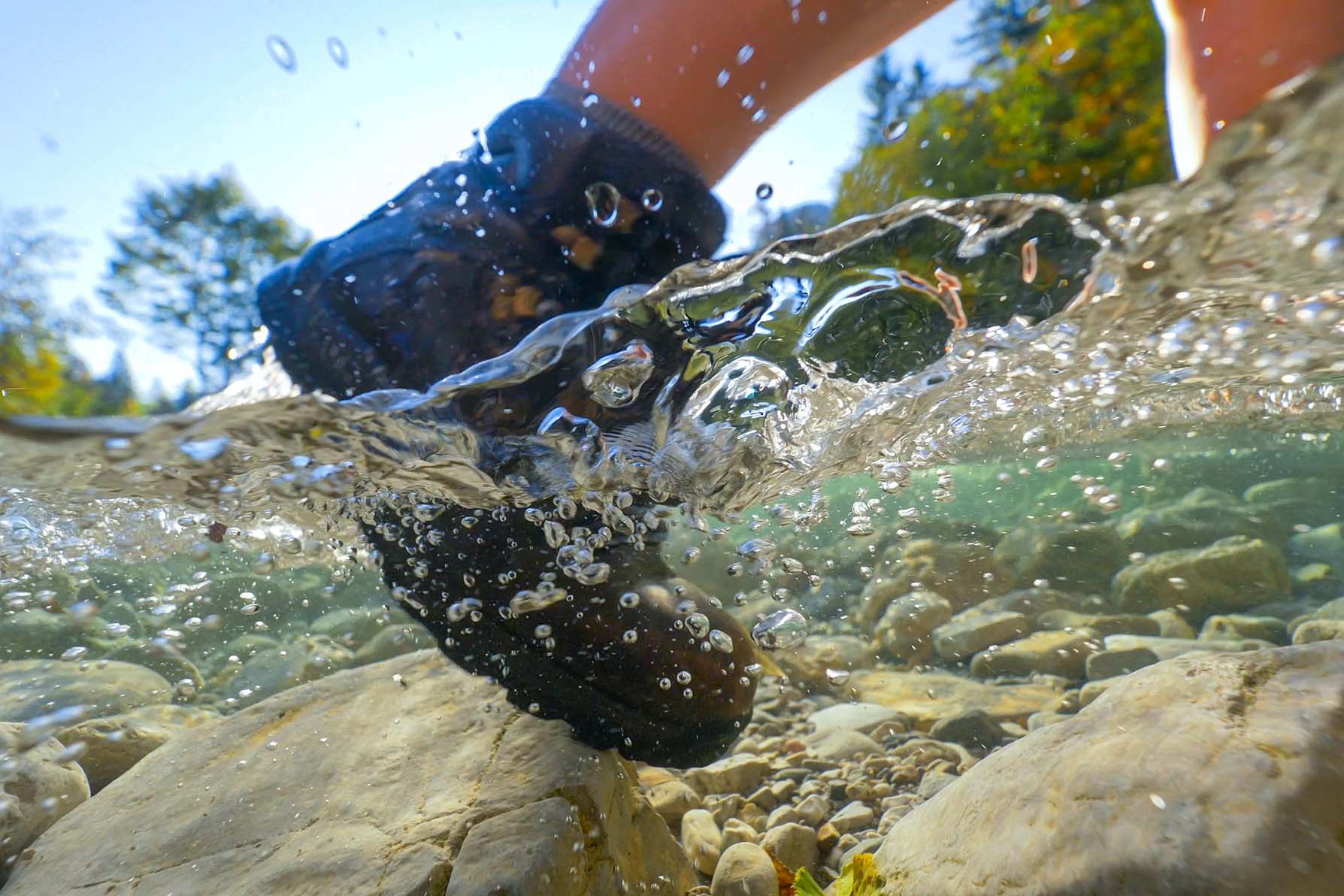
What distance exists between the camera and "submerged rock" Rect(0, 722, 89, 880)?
317cm

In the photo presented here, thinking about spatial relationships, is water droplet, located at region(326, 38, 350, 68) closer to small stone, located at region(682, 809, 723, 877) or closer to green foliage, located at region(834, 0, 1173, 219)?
green foliage, located at region(834, 0, 1173, 219)

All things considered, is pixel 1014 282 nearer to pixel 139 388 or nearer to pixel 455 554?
pixel 455 554

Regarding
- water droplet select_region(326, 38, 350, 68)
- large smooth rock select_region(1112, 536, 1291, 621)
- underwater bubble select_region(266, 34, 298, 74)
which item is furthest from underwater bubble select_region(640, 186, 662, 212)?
large smooth rock select_region(1112, 536, 1291, 621)

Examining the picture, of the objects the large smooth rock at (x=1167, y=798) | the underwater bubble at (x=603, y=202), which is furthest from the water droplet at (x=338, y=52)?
the large smooth rock at (x=1167, y=798)

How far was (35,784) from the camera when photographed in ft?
11.2

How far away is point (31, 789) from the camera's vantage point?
134 inches

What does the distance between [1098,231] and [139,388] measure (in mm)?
3316

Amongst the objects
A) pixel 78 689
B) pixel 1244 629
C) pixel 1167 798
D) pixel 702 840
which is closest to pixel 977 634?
pixel 1244 629

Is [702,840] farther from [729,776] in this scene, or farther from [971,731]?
[971,731]

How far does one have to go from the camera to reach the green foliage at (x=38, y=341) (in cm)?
210

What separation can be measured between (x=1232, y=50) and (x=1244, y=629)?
18.4 ft

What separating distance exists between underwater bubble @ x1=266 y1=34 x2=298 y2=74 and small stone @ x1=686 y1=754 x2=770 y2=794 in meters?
3.49

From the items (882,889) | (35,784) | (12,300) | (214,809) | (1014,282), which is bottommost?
(882,889)

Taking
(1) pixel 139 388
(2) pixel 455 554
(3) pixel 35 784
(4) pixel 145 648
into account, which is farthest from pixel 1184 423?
(4) pixel 145 648
